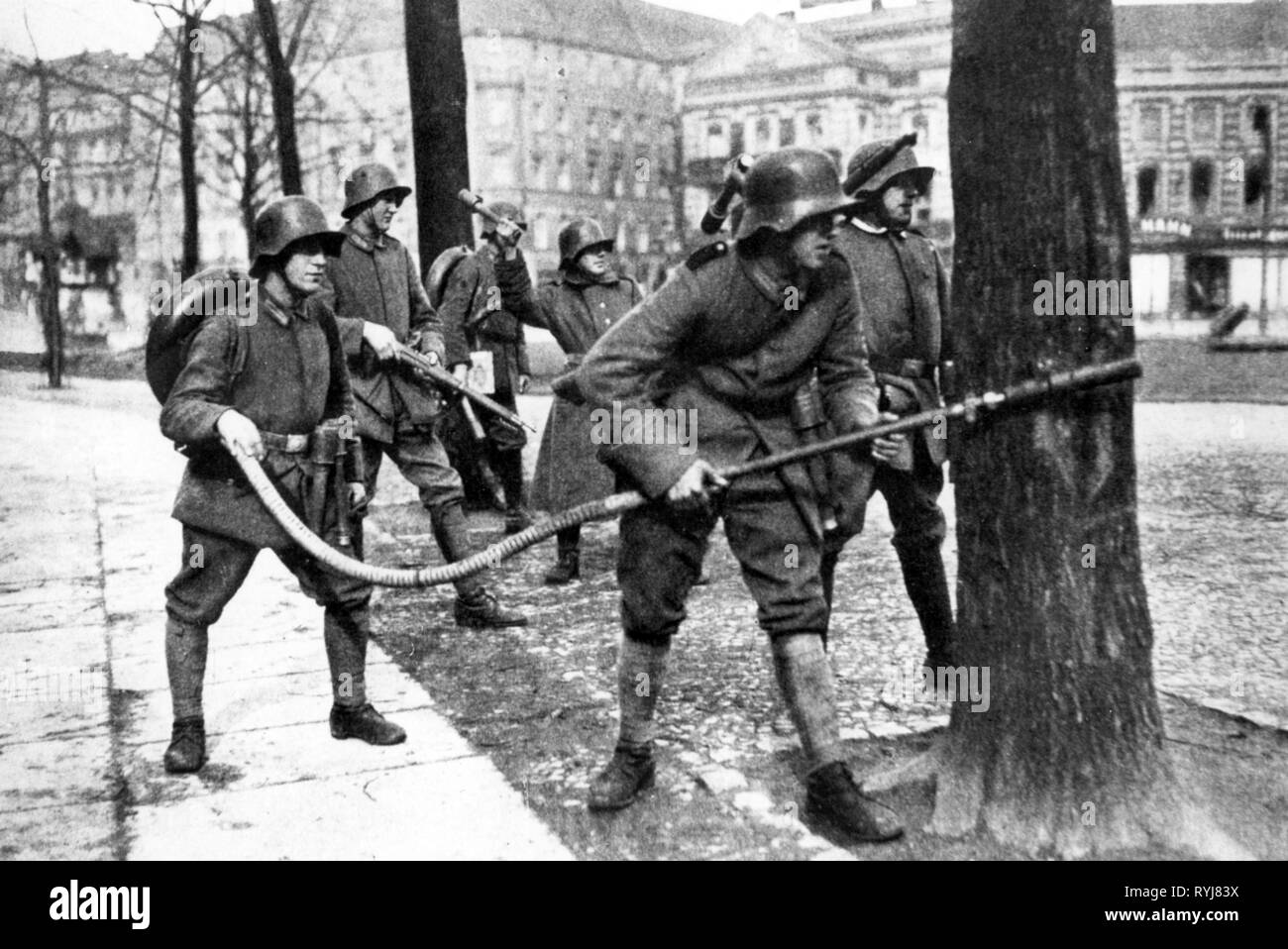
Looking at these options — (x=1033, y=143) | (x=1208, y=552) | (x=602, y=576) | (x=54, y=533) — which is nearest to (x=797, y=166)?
(x=1033, y=143)

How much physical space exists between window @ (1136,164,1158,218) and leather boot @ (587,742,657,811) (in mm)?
38027

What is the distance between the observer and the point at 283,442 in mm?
4586

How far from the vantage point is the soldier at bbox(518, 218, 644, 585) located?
25.0 ft

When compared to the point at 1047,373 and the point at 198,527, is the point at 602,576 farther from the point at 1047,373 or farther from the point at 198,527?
the point at 1047,373

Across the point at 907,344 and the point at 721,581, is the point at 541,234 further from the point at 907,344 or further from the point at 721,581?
the point at 907,344

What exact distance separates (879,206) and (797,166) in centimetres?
156

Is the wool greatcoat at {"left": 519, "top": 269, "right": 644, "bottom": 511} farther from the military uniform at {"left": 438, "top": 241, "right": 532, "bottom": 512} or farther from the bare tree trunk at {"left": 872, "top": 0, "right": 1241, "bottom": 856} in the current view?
the bare tree trunk at {"left": 872, "top": 0, "right": 1241, "bottom": 856}

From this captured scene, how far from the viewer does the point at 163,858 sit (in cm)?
369

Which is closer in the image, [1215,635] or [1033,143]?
[1033,143]

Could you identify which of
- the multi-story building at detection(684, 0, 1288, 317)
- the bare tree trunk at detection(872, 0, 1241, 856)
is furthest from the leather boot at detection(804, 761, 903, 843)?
the multi-story building at detection(684, 0, 1288, 317)

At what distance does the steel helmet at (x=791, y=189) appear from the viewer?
12.0 ft

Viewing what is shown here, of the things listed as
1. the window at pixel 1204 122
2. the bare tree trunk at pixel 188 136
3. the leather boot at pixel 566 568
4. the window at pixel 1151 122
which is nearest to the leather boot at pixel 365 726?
the leather boot at pixel 566 568

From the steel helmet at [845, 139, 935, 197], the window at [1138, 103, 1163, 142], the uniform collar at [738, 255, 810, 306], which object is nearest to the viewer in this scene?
the uniform collar at [738, 255, 810, 306]

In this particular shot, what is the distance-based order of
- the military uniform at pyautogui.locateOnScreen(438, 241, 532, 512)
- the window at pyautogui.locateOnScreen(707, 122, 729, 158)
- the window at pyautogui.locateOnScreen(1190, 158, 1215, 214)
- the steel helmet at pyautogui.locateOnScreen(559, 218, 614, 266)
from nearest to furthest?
the steel helmet at pyautogui.locateOnScreen(559, 218, 614, 266), the military uniform at pyautogui.locateOnScreen(438, 241, 532, 512), the window at pyautogui.locateOnScreen(1190, 158, 1215, 214), the window at pyautogui.locateOnScreen(707, 122, 729, 158)
